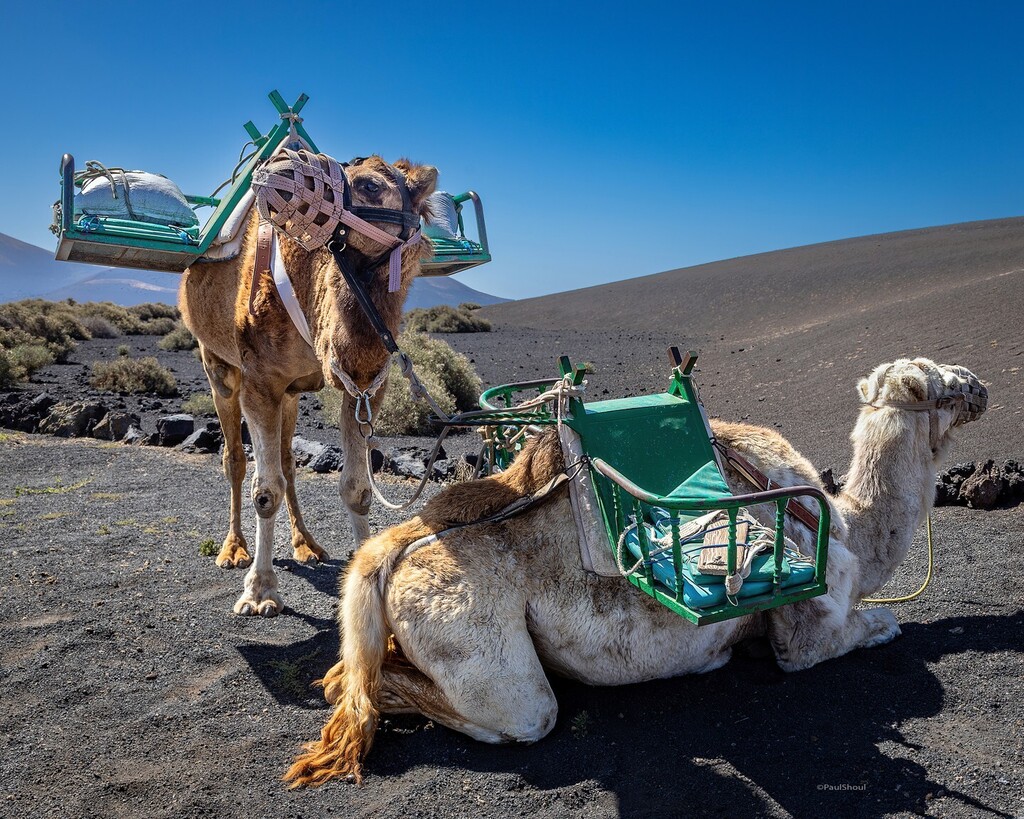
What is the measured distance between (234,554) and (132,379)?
1240cm

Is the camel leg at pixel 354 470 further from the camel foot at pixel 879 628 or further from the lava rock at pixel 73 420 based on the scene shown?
the lava rock at pixel 73 420

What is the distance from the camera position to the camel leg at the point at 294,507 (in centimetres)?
629

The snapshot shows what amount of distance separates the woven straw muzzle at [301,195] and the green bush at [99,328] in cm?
2934

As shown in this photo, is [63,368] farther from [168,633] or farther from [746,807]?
[746,807]

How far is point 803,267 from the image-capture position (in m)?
53.9

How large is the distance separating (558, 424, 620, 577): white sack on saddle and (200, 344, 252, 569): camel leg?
364 cm

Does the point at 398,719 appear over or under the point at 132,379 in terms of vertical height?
under

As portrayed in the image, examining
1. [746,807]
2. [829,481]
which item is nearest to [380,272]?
[746,807]

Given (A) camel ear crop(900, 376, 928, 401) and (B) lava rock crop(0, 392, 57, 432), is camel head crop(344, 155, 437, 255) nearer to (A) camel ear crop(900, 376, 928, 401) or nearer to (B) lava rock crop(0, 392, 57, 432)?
(A) camel ear crop(900, 376, 928, 401)

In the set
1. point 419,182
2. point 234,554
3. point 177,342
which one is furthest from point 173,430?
point 177,342

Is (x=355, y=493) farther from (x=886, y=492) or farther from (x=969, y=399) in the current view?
(x=969, y=399)

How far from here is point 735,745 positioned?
3242mm

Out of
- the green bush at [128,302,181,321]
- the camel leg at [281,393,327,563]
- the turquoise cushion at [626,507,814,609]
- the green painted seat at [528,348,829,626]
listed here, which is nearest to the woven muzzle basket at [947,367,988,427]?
the green painted seat at [528,348,829,626]

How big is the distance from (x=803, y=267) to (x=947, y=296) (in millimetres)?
33451
